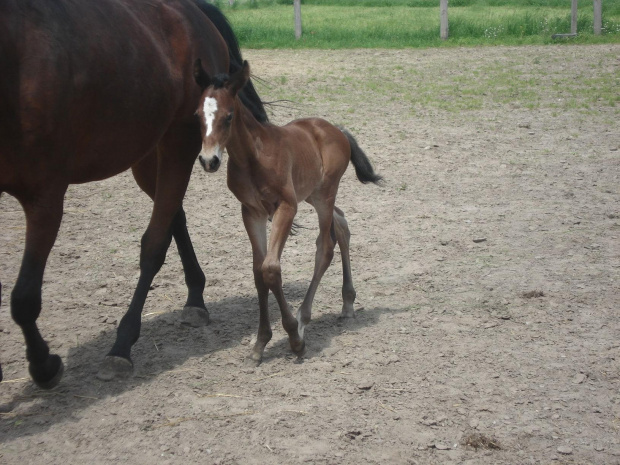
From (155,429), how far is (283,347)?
113 cm

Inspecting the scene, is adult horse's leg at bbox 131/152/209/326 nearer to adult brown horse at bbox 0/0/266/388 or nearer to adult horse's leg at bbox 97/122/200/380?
adult brown horse at bbox 0/0/266/388

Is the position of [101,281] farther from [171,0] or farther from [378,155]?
[378,155]

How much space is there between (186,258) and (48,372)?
1.35m

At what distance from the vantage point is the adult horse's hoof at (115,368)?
414cm

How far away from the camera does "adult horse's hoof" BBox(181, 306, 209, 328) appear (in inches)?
191

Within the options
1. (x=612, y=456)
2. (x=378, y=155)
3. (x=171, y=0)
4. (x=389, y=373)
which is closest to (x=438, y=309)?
(x=389, y=373)

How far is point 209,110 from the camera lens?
12.5ft

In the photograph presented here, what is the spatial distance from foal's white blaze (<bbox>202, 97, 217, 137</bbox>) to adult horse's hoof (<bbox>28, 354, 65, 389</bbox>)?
139 centimetres

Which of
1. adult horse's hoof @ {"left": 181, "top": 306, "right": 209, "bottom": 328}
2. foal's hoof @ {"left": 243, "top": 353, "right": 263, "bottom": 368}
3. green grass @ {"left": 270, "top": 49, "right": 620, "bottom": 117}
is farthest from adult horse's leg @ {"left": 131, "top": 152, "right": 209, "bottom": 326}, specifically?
green grass @ {"left": 270, "top": 49, "right": 620, "bottom": 117}

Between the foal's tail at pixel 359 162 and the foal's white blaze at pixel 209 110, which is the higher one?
the foal's white blaze at pixel 209 110

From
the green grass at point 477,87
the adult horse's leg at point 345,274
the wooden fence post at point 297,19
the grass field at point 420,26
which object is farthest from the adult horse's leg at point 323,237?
the wooden fence post at point 297,19

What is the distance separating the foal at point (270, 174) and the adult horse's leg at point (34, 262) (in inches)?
29.7

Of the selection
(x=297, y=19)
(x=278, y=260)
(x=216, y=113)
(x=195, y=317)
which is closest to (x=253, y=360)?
(x=278, y=260)

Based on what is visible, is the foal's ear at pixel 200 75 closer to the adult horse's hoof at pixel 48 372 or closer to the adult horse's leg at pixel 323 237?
the adult horse's leg at pixel 323 237
